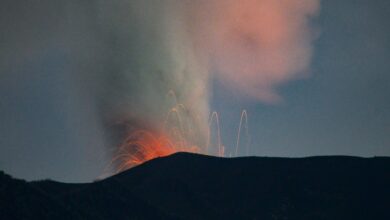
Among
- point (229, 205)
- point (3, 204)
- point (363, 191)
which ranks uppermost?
point (363, 191)

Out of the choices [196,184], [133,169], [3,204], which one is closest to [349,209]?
[196,184]

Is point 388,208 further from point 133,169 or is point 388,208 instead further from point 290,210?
point 133,169

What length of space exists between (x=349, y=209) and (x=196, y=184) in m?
29.2

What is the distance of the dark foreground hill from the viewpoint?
92375 mm

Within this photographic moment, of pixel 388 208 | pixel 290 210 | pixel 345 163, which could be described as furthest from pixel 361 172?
pixel 290 210

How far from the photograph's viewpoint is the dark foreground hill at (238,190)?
92.4 metres

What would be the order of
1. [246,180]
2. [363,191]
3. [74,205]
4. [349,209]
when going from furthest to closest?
1. [246,180]
2. [363,191]
3. [349,209]
4. [74,205]

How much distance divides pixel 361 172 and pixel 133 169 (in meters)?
46.4

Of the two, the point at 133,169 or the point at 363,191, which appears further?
the point at 133,169

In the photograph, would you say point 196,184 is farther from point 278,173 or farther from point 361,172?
point 361,172

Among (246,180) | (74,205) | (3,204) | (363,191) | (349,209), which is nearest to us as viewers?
(3,204)

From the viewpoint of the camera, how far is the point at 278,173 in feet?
378

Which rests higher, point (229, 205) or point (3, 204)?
point (229, 205)

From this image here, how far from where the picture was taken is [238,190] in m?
111
